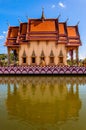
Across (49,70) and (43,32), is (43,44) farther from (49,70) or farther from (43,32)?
(49,70)

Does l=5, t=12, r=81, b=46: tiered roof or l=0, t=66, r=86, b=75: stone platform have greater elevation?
l=5, t=12, r=81, b=46: tiered roof

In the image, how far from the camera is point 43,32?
125ft

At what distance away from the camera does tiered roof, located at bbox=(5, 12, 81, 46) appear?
37844mm

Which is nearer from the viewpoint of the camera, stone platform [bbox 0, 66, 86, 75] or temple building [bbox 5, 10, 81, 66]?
stone platform [bbox 0, 66, 86, 75]

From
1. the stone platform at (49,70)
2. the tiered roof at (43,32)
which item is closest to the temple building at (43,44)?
the tiered roof at (43,32)

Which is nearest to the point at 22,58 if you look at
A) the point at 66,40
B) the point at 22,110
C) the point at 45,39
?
the point at 45,39

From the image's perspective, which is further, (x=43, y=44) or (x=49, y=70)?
(x=43, y=44)

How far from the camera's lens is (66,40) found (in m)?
37.9

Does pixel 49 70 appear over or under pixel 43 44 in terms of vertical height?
under

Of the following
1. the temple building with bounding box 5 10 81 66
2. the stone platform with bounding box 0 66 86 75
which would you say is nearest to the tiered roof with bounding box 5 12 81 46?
the temple building with bounding box 5 10 81 66

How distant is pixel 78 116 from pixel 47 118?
4.11ft

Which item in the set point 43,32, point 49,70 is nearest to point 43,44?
point 43,32

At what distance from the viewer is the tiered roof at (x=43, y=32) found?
37.8m

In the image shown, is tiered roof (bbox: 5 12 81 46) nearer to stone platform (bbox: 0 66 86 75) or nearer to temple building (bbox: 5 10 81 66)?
temple building (bbox: 5 10 81 66)
